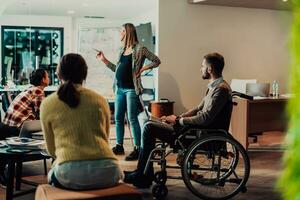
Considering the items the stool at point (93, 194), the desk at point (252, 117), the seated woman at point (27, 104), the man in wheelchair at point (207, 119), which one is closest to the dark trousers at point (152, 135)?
the man in wheelchair at point (207, 119)

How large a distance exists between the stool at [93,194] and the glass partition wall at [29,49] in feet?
20.5

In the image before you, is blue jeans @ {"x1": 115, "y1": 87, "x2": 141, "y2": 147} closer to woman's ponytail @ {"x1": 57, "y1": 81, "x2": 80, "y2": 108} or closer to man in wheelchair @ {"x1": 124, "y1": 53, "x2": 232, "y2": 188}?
man in wheelchair @ {"x1": 124, "y1": 53, "x2": 232, "y2": 188}

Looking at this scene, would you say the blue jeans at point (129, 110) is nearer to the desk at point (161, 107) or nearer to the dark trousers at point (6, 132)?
the desk at point (161, 107)

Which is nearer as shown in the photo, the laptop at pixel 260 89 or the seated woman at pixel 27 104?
the seated woman at pixel 27 104

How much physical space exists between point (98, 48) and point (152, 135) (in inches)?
188

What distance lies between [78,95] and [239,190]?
1.69m

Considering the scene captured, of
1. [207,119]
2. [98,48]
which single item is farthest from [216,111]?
[98,48]

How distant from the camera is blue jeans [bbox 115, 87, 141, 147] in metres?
4.81

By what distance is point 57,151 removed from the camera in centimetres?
223

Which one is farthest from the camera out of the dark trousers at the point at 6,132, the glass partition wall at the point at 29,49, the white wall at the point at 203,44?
the glass partition wall at the point at 29,49

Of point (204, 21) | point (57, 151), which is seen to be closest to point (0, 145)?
point (57, 151)

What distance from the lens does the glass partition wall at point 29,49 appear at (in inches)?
329

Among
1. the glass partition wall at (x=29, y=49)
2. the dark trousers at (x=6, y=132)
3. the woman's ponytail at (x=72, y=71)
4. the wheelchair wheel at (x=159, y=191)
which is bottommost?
the wheelchair wheel at (x=159, y=191)

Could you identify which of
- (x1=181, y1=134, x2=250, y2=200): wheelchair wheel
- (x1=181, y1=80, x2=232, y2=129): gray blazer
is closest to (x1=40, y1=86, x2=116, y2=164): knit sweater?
(x1=181, y1=134, x2=250, y2=200): wheelchair wheel
